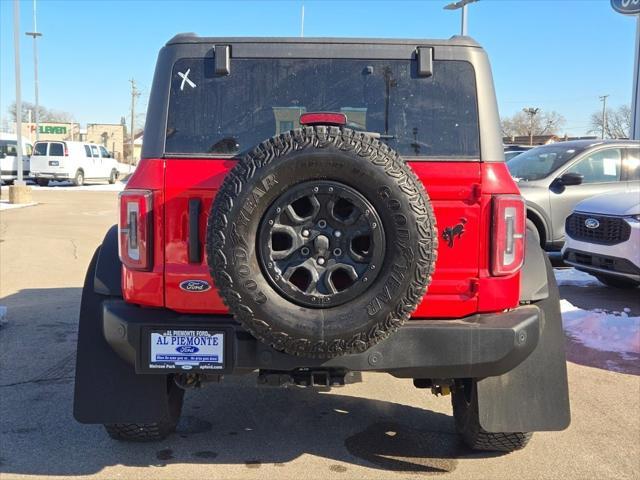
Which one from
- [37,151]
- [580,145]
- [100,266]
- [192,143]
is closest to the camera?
[192,143]

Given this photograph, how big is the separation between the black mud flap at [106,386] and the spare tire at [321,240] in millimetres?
896

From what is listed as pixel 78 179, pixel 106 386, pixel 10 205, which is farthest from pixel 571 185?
pixel 78 179

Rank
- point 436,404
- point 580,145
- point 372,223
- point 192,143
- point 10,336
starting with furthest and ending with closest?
point 580,145, point 10,336, point 436,404, point 192,143, point 372,223

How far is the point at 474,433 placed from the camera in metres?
3.49

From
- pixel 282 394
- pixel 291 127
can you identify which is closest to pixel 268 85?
pixel 291 127

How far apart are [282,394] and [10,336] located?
9.07ft

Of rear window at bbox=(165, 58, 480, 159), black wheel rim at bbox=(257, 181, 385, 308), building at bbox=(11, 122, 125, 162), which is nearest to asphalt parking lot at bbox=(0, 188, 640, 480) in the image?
black wheel rim at bbox=(257, 181, 385, 308)

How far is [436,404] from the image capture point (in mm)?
4410

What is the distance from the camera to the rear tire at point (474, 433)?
3400 mm

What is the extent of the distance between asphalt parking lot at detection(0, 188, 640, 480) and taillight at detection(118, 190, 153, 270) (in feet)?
3.82

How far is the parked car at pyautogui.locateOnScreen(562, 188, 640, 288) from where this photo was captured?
679 centimetres

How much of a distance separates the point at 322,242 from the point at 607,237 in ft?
17.7

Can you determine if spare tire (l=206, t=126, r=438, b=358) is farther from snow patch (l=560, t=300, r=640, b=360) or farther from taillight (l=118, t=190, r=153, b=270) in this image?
snow patch (l=560, t=300, r=640, b=360)

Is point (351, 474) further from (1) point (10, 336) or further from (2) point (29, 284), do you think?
(2) point (29, 284)
